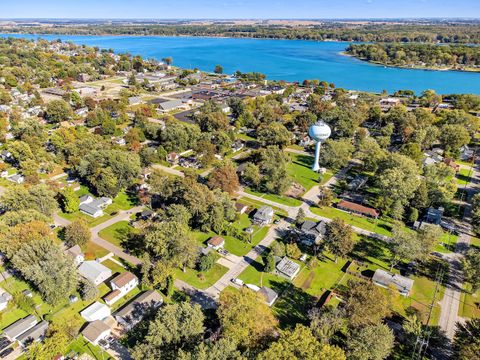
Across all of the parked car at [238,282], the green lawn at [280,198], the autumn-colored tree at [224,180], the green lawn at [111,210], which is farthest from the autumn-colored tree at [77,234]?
the green lawn at [280,198]

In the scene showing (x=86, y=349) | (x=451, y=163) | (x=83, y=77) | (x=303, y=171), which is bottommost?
(x=303, y=171)

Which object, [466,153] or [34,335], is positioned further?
[466,153]

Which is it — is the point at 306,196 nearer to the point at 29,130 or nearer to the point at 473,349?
the point at 473,349

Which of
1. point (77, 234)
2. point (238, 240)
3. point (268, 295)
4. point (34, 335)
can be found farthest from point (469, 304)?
point (77, 234)

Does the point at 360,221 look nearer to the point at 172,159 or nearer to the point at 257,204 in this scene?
the point at 257,204

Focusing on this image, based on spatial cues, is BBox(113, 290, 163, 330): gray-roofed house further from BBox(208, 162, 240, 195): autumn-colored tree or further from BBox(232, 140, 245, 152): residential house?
BBox(232, 140, 245, 152): residential house

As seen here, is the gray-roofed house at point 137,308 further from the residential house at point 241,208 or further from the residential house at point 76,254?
the residential house at point 241,208
